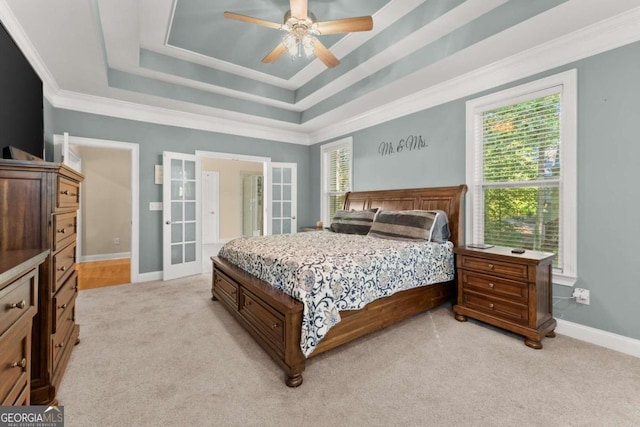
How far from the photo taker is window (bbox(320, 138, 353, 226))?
5105 mm

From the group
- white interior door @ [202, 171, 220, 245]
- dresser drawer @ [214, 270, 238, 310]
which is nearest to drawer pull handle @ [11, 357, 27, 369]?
dresser drawer @ [214, 270, 238, 310]

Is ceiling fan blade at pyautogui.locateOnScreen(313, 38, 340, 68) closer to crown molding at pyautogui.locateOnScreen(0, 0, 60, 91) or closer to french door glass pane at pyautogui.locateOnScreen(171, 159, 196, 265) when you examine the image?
crown molding at pyautogui.locateOnScreen(0, 0, 60, 91)

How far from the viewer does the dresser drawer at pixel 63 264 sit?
1717 millimetres

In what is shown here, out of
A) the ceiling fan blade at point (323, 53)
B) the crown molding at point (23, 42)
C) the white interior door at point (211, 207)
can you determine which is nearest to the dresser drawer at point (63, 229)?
the crown molding at point (23, 42)

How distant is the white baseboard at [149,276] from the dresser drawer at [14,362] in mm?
3436

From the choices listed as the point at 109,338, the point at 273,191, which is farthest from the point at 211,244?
the point at 109,338

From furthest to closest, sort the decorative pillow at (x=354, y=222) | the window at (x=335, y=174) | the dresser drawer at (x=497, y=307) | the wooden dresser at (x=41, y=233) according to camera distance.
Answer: the window at (x=335, y=174) < the decorative pillow at (x=354, y=222) < the dresser drawer at (x=497, y=307) < the wooden dresser at (x=41, y=233)

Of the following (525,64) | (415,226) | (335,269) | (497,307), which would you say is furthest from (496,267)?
(525,64)

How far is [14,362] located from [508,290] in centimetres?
310

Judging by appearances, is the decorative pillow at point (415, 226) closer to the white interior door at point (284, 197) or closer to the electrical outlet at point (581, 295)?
the electrical outlet at point (581, 295)

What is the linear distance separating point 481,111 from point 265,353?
328 centimetres

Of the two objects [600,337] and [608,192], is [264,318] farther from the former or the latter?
Result: [608,192]

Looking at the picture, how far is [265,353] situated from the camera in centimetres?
222

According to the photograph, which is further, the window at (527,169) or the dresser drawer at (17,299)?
the window at (527,169)
